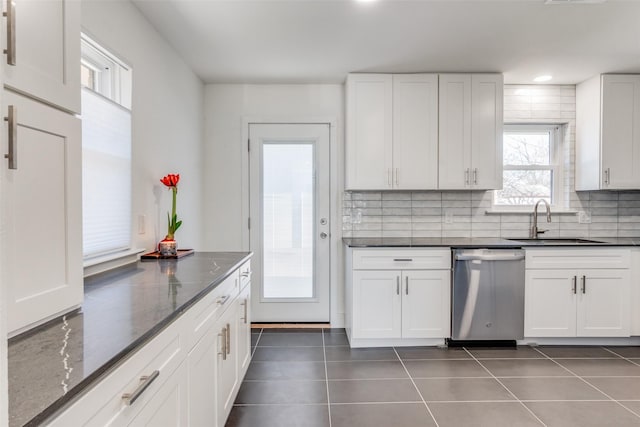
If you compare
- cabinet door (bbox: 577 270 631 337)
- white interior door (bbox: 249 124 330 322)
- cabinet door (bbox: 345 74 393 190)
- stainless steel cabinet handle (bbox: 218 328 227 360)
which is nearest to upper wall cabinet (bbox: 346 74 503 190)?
cabinet door (bbox: 345 74 393 190)

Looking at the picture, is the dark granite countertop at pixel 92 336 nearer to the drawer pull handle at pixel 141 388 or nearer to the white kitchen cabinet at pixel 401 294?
the drawer pull handle at pixel 141 388

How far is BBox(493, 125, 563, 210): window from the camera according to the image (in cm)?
388

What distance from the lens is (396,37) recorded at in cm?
277

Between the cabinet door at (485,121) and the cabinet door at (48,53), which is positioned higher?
the cabinet door at (485,121)

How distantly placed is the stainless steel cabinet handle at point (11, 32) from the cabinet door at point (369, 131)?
2.75 metres

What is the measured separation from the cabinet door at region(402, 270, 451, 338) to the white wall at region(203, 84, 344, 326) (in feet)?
2.66

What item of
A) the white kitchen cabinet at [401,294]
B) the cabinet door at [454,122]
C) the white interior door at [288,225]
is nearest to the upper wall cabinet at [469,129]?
the cabinet door at [454,122]

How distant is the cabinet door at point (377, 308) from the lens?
127 inches

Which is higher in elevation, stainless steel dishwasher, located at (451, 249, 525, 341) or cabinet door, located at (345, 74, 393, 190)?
cabinet door, located at (345, 74, 393, 190)

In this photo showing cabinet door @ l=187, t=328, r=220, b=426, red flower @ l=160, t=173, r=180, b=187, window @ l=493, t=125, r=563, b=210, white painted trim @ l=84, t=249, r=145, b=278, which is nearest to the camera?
cabinet door @ l=187, t=328, r=220, b=426

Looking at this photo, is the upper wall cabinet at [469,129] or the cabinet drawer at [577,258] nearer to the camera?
the cabinet drawer at [577,258]

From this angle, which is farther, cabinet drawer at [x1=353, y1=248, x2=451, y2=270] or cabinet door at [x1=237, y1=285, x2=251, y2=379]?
cabinet drawer at [x1=353, y1=248, x2=451, y2=270]

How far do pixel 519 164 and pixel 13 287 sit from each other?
4096 mm

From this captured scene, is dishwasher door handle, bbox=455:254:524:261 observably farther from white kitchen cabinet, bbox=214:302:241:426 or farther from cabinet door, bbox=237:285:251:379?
white kitchen cabinet, bbox=214:302:241:426
